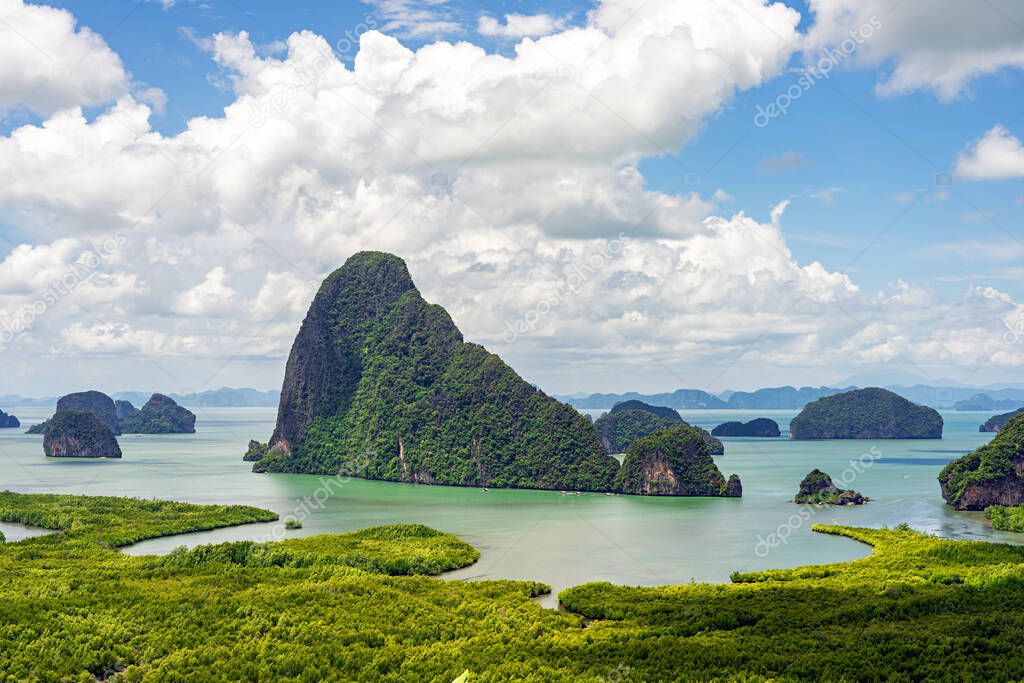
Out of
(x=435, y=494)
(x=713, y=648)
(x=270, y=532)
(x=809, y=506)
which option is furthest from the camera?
(x=435, y=494)

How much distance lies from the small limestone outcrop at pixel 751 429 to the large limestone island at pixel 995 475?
11279 centimetres

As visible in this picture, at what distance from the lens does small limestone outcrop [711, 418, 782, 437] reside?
172875mm

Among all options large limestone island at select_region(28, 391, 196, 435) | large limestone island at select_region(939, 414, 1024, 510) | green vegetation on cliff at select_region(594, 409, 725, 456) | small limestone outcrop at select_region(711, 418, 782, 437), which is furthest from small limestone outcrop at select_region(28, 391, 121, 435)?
large limestone island at select_region(939, 414, 1024, 510)

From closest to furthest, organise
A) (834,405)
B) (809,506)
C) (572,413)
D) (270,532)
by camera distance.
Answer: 1. (270,532)
2. (809,506)
3. (572,413)
4. (834,405)

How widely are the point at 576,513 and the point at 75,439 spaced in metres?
77.8

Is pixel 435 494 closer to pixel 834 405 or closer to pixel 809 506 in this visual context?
pixel 809 506

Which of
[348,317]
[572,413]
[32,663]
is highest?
[348,317]

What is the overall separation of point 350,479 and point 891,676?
233ft

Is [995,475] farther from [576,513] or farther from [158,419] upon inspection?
[158,419]

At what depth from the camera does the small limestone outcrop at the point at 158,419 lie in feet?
567

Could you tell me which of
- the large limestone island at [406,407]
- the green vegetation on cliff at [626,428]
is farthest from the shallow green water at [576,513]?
the green vegetation on cliff at [626,428]

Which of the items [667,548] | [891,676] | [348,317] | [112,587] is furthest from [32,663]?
[348,317]

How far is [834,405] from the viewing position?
165 metres

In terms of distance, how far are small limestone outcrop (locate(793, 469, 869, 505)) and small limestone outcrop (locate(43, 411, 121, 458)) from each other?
85.7 m
